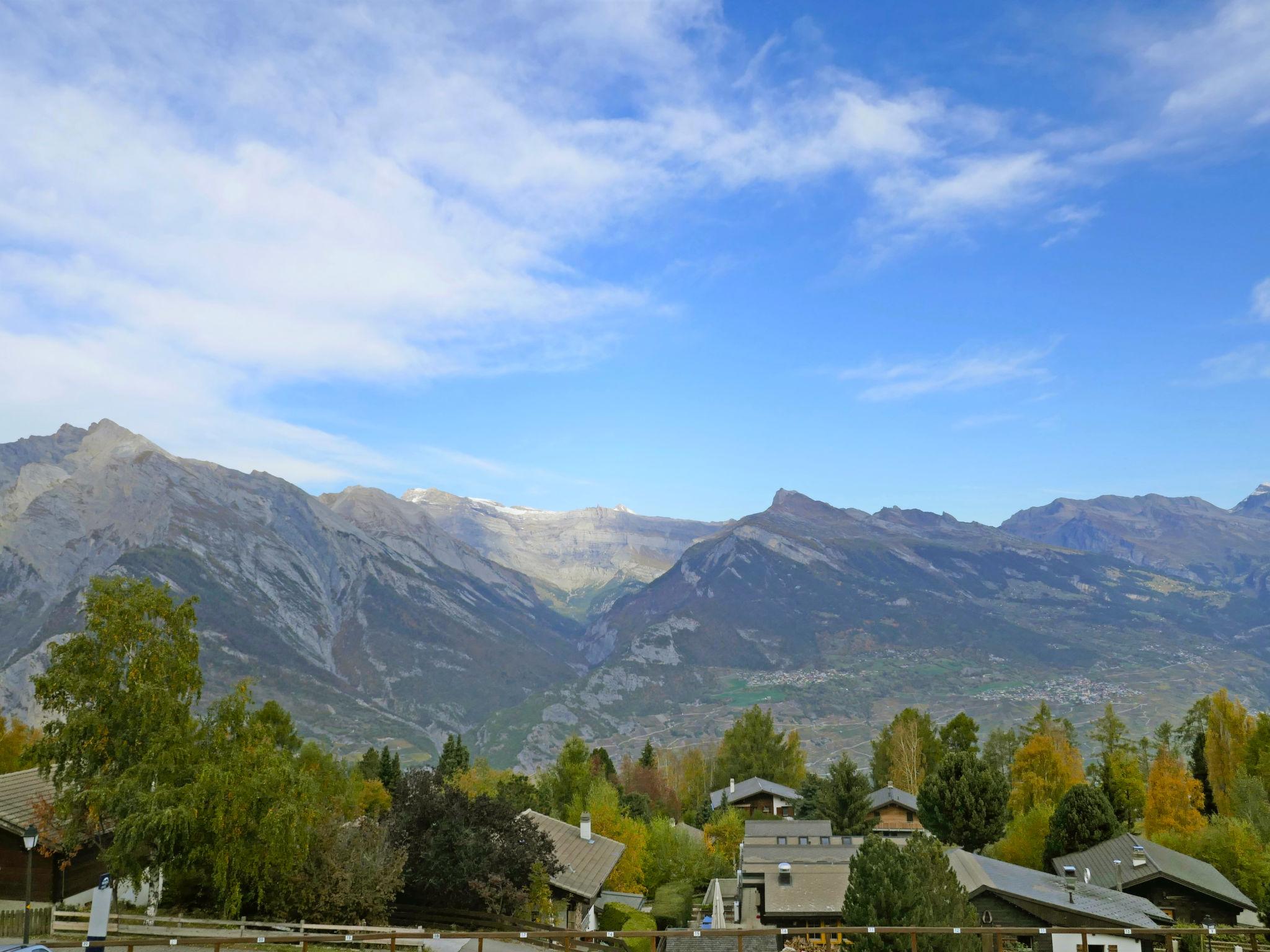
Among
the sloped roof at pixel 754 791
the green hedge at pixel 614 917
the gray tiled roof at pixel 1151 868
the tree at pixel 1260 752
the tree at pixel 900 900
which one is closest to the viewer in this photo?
the tree at pixel 900 900

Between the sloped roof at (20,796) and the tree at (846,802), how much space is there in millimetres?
61079

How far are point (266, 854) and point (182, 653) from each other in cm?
716

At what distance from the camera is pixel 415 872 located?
37875mm

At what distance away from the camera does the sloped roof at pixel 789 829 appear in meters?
66.4

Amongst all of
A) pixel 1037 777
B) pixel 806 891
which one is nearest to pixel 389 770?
pixel 806 891

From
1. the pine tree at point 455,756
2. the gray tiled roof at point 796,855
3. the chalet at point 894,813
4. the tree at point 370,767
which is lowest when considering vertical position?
the chalet at point 894,813

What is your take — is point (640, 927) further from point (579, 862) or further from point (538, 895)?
point (538, 895)

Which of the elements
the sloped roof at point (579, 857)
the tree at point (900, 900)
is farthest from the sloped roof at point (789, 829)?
the tree at point (900, 900)

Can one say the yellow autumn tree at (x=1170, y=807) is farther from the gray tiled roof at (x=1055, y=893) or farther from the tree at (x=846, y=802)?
the gray tiled roof at (x=1055, y=893)

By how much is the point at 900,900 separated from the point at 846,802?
191ft

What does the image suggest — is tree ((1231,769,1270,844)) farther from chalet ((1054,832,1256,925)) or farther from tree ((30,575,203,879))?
tree ((30,575,203,879))

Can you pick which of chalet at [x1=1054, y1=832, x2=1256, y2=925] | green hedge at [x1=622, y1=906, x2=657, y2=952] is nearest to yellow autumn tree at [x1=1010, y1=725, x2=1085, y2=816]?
chalet at [x1=1054, y1=832, x2=1256, y2=925]

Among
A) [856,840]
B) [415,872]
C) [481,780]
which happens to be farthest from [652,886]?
[415,872]

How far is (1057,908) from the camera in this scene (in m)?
39.4
